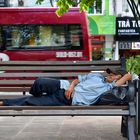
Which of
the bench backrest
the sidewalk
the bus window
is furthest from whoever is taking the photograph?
the bus window

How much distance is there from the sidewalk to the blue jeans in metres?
0.84

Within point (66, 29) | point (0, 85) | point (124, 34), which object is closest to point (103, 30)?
point (124, 34)

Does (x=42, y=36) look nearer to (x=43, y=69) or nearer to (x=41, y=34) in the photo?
(x=41, y=34)

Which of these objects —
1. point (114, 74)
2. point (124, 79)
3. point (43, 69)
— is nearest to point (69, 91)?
point (124, 79)

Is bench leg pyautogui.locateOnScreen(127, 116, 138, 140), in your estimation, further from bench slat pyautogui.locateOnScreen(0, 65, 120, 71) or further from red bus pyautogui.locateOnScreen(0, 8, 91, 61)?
red bus pyautogui.locateOnScreen(0, 8, 91, 61)

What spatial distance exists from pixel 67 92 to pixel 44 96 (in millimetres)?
302

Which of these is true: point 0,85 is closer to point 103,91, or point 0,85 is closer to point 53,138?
point 53,138

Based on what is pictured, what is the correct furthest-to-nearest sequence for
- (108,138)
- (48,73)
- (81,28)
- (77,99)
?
(81,28), (48,73), (108,138), (77,99)

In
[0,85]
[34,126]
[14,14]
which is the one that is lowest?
[34,126]

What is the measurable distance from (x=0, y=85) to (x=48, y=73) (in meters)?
0.86

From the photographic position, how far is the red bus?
16.8m

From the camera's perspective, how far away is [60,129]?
7.82 m

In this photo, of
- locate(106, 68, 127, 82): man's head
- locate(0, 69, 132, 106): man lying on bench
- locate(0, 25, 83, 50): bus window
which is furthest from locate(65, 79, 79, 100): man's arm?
locate(0, 25, 83, 50): bus window

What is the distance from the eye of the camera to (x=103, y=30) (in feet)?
102
